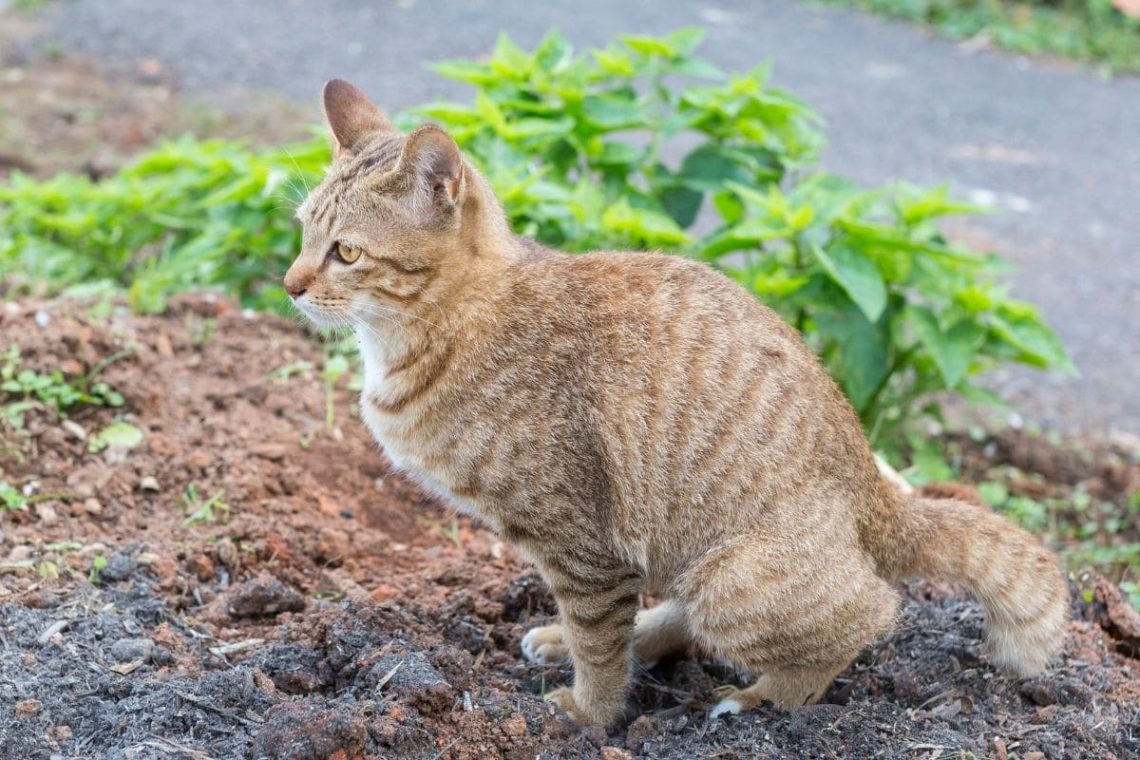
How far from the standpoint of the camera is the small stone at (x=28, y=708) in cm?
328

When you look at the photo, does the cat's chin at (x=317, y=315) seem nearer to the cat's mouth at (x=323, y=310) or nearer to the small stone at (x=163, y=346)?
the cat's mouth at (x=323, y=310)

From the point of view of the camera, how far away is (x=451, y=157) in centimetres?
351

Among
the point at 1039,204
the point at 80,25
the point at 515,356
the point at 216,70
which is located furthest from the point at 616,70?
the point at 80,25

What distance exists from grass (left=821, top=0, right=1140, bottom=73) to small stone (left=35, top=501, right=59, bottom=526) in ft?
39.0

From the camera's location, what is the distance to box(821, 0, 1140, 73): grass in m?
13.2

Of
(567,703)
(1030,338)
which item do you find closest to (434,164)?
(567,703)

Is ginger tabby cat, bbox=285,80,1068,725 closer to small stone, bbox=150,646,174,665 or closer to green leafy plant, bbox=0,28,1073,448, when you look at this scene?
small stone, bbox=150,646,174,665

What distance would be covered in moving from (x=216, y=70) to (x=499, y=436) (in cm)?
909

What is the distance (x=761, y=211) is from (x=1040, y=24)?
9.62 m

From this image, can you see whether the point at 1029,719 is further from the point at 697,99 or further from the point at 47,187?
the point at 47,187

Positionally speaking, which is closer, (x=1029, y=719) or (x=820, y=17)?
(x=1029, y=719)

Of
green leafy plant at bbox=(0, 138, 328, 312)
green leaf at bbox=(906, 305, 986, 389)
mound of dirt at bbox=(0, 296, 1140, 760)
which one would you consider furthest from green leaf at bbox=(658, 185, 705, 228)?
mound of dirt at bbox=(0, 296, 1140, 760)

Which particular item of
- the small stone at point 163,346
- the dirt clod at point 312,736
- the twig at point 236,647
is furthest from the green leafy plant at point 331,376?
the dirt clod at point 312,736

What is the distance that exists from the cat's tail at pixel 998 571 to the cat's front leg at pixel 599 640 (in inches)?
33.7
